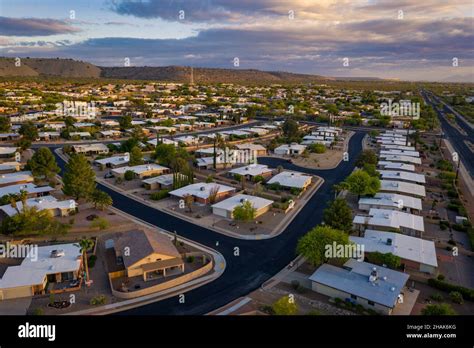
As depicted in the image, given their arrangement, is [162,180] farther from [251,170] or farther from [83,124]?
[83,124]

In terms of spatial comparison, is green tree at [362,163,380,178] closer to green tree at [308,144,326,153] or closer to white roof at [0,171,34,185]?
green tree at [308,144,326,153]

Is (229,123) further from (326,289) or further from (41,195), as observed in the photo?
(326,289)

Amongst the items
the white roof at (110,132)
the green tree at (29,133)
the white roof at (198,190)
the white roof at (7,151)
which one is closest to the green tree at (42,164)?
the white roof at (7,151)

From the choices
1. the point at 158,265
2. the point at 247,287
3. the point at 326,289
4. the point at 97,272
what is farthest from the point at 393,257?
the point at 97,272

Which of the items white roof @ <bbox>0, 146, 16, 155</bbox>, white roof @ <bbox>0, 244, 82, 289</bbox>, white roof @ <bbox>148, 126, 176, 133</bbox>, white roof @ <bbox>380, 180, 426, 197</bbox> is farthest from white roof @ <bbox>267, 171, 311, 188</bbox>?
white roof @ <bbox>0, 146, 16, 155</bbox>

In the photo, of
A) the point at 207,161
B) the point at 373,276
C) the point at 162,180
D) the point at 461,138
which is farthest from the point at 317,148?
the point at 373,276

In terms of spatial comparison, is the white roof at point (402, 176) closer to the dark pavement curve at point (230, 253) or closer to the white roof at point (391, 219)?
the dark pavement curve at point (230, 253)
